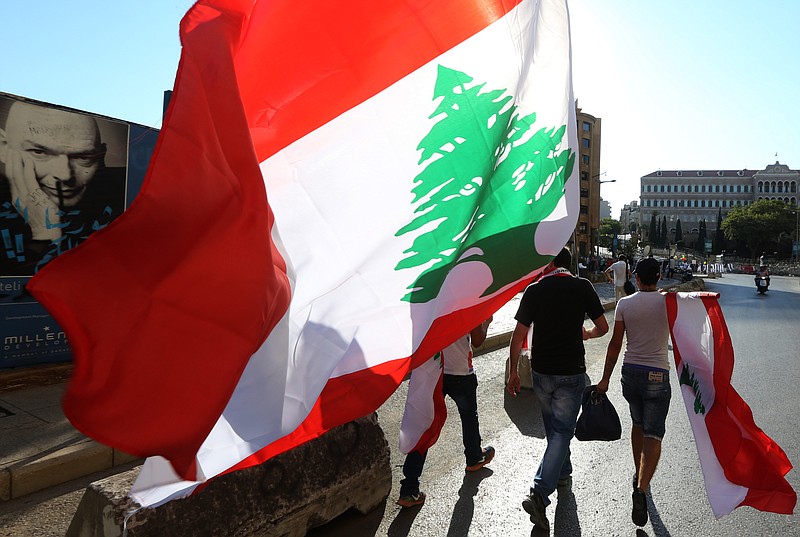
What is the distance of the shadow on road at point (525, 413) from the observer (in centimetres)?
590

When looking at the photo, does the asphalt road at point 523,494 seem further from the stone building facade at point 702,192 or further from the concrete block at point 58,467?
the stone building facade at point 702,192

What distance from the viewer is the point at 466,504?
416 centimetres

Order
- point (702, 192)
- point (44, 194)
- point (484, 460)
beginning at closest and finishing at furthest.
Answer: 1. point (484, 460)
2. point (44, 194)
3. point (702, 192)

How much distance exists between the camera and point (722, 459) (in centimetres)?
386

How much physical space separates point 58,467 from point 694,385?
4852 millimetres

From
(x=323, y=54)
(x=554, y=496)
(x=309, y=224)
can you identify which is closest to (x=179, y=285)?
(x=309, y=224)

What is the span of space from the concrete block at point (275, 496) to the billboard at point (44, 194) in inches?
185

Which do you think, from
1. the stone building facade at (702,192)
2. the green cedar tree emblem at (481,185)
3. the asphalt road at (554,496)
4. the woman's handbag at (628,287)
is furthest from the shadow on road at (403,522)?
the stone building facade at (702,192)

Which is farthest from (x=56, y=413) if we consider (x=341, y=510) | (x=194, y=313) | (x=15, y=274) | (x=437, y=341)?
(x=194, y=313)

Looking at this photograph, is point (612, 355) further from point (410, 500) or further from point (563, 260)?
point (410, 500)

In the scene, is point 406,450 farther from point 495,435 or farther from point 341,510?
point 495,435

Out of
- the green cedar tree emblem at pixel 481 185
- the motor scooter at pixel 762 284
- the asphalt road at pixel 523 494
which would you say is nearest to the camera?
the green cedar tree emblem at pixel 481 185

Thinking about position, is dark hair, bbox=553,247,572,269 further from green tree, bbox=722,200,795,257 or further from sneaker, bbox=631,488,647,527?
green tree, bbox=722,200,795,257

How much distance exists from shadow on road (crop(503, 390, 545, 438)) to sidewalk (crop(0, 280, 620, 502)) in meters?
3.74
